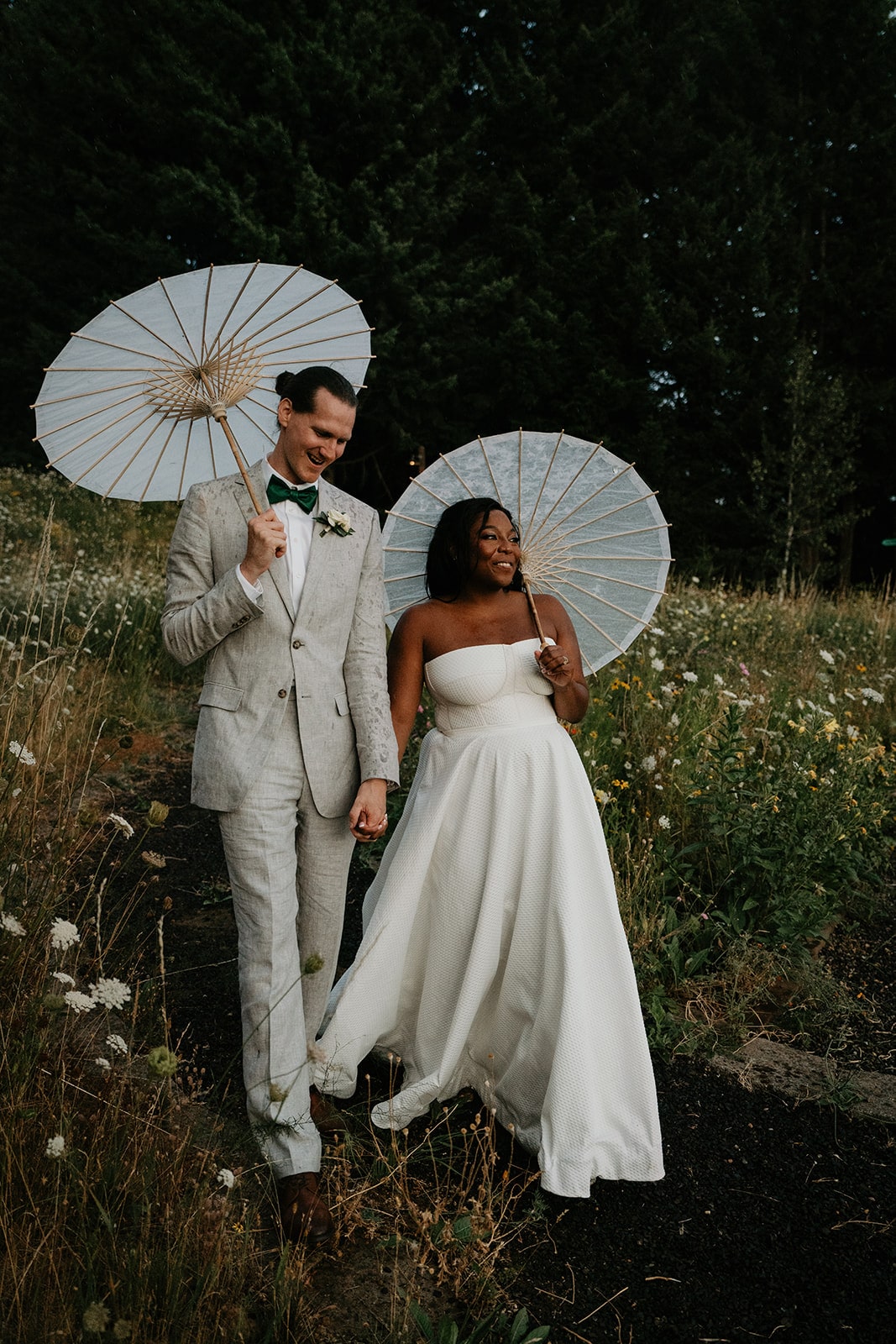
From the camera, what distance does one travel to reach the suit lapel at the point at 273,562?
9.20 feet

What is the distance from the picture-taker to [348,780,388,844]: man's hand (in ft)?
9.35

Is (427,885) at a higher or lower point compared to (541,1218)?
higher

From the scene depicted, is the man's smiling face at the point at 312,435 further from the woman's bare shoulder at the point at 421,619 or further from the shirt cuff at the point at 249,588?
the woman's bare shoulder at the point at 421,619

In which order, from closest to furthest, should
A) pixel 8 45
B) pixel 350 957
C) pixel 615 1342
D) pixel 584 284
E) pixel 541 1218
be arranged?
pixel 615 1342
pixel 541 1218
pixel 350 957
pixel 8 45
pixel 584 284

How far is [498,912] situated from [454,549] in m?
1.24

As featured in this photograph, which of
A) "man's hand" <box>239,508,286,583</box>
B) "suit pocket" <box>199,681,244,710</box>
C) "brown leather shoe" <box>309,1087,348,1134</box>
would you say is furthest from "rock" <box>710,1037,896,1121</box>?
"man's hand" <box>239,508,286,583</box>

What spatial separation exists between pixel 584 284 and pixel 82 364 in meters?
18.8

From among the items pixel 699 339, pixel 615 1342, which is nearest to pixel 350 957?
pixel 615 1342

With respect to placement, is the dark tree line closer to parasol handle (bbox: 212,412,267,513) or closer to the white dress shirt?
parasol handle (bbox: 212,412,267,513)

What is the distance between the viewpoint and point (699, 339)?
19797 millimetres

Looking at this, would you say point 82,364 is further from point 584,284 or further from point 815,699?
point 584,284

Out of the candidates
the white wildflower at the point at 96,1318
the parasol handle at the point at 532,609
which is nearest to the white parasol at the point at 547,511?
Result: the parasol handle at the point at 532,609

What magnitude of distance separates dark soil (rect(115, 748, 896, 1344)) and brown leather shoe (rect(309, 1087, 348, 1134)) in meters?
0.32

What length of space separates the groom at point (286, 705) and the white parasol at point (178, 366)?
0.78 ft
